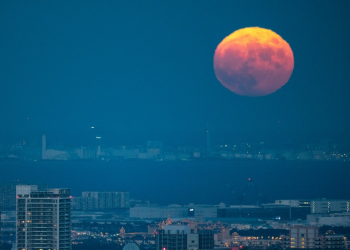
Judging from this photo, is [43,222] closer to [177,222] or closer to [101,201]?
[177,222]

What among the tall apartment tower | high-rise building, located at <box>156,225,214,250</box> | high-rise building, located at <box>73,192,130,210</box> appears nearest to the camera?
the tall apartment tower

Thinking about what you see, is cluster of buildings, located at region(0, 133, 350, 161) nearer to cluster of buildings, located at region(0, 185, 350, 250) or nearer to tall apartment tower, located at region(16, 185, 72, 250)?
cluster of buildings, located at region(0, 185, 350, 250)

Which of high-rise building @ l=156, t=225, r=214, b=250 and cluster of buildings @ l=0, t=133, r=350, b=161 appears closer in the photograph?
high-rise building @ l=156, t=225, r=214, b=250

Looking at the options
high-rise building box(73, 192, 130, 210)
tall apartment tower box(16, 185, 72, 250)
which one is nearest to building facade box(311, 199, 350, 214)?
high-rise building box(73, 192, 130, 210)

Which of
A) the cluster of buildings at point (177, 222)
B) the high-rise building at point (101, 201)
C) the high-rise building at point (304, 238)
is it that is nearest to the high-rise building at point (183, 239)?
the cluster of buildings at point (177, 222)

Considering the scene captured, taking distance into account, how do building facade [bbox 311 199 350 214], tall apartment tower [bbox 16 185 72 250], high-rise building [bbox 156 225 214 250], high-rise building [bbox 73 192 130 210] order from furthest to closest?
high-rise building [bbox 73 192 130 210], building facade [bbox 311 199 350 214], high-rise building [bbox 156 225 214 250], tall apartment tower [bbox 16 185 72 250]

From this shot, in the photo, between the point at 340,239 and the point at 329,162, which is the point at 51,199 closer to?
the point at 340,239

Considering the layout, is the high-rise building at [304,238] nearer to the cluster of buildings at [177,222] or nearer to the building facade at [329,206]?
the cluster of buildings at [177,222]

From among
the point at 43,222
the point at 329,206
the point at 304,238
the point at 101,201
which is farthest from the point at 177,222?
the point at 101,201
